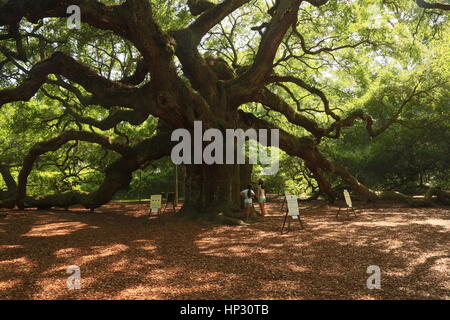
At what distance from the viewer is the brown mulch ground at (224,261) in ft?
15.6

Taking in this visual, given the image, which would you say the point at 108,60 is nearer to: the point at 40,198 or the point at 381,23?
the point at 40,198

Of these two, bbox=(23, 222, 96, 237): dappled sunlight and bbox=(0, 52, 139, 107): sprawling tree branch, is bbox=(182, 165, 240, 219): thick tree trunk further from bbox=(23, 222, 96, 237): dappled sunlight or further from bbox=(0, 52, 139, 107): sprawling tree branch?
bbox=(23, 222, 96, 237): dappled sunlight

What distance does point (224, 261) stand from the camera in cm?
645

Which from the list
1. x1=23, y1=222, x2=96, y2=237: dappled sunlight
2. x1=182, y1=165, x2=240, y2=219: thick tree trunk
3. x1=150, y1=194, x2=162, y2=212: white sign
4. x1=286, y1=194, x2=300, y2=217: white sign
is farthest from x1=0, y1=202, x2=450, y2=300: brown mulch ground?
x1=150, y1=194, x2=162, y2=212: white sign

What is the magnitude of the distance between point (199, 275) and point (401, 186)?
73.6ft

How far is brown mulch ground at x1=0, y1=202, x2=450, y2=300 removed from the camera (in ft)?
15.6

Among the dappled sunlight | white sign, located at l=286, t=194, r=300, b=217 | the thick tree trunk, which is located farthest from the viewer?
the thick tree trunk

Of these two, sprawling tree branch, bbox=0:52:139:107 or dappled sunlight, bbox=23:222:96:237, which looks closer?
dappled sunlight, bbox=23:222:96:237

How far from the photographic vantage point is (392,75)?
1992 centimetres

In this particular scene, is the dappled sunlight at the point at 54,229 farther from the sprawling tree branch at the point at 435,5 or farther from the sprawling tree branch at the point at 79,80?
the sprawling tree branch at the point at 435,5

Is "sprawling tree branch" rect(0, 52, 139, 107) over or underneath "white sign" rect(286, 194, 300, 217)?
over

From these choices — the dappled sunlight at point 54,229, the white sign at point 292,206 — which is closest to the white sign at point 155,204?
the dappled sunlight at point 54,229
